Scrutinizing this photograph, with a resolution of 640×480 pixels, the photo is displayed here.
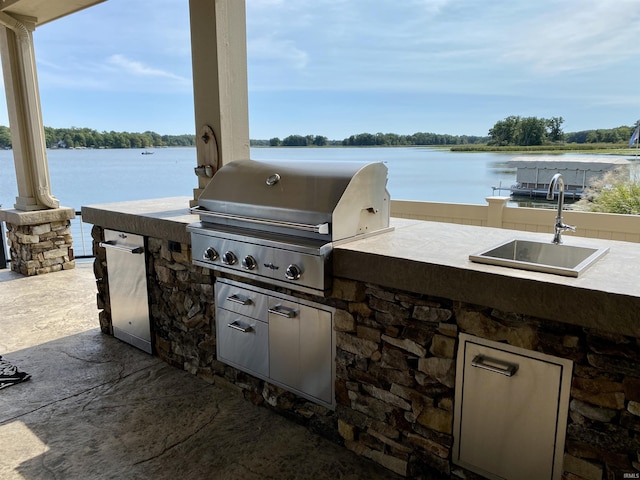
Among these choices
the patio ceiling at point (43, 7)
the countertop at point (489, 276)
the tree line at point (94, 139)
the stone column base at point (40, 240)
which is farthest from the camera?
the tree line at point (94, 139)

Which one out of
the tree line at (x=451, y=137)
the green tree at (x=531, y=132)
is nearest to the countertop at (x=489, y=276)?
the tree line at (x=451, y=137)

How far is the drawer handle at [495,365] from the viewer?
1651mm

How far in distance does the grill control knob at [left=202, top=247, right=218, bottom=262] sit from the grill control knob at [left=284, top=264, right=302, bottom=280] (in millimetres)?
561

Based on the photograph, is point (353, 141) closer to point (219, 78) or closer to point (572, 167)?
point (219, 78)

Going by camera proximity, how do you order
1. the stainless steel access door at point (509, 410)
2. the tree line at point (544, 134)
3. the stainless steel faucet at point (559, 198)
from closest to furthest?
the stainless steel access door at point (509, 410), the stainless steel faucet at point (559, 198), the tree line at point (544, 134)

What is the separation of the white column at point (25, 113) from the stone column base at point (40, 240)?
0.62 ft

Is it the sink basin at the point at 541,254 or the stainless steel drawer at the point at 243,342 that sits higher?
the sink basin at the point at 541,254

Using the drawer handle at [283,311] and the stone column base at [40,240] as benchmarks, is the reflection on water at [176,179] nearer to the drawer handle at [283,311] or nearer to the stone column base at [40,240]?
the stone column base at [40,240]

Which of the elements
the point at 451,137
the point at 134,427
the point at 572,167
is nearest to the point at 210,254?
the point at 134,427

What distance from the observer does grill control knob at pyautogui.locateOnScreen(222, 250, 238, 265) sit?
2.40 m

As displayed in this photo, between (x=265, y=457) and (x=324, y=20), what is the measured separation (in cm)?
1949

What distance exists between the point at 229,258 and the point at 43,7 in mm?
4329

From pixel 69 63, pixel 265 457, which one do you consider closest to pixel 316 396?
pixel 265 457

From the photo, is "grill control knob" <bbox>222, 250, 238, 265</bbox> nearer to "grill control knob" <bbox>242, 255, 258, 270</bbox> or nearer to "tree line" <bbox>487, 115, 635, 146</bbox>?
"grill control knob" <bbox>242, 255, 258, 270</bbox>
